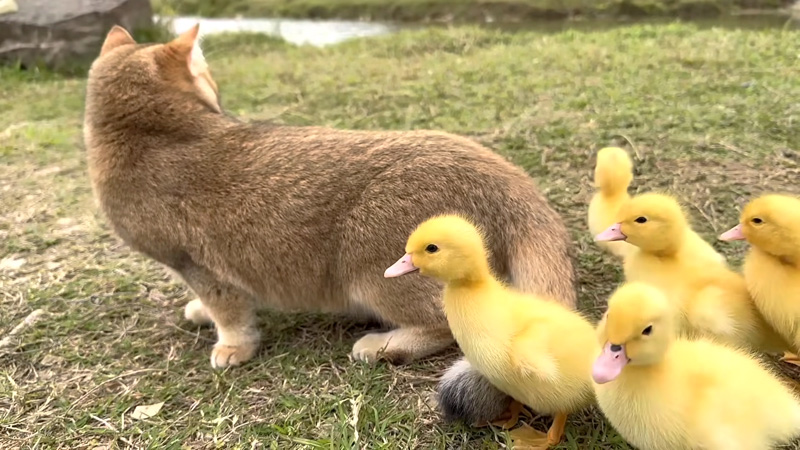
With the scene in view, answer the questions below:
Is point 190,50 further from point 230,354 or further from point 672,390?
point 672,390

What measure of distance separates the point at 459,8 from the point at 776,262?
16737mm

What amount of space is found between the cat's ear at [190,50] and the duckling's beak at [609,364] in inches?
82.6

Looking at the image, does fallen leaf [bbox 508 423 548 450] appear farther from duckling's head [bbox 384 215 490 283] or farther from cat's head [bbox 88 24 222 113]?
cat's head [bbox 88 24 222 113]

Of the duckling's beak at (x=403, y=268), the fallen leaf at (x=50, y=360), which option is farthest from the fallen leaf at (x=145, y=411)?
the duckling's beak at (x=403, y=268)

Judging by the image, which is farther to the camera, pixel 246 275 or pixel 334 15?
pixel 334 15

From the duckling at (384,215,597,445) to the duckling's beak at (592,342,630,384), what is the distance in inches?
8.8

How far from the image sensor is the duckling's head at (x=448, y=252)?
1.76m

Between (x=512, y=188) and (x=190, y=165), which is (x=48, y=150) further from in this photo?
(x=512, y=188)

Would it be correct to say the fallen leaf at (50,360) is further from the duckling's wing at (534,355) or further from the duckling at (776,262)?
the duckling at (776,262)

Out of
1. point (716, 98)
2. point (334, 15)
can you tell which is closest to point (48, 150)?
point (716, 98)

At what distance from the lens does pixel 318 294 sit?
2492 millimetres

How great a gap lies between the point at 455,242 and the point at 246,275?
107 centimetres

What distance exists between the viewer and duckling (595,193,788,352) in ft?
6.12

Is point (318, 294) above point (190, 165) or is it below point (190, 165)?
below
